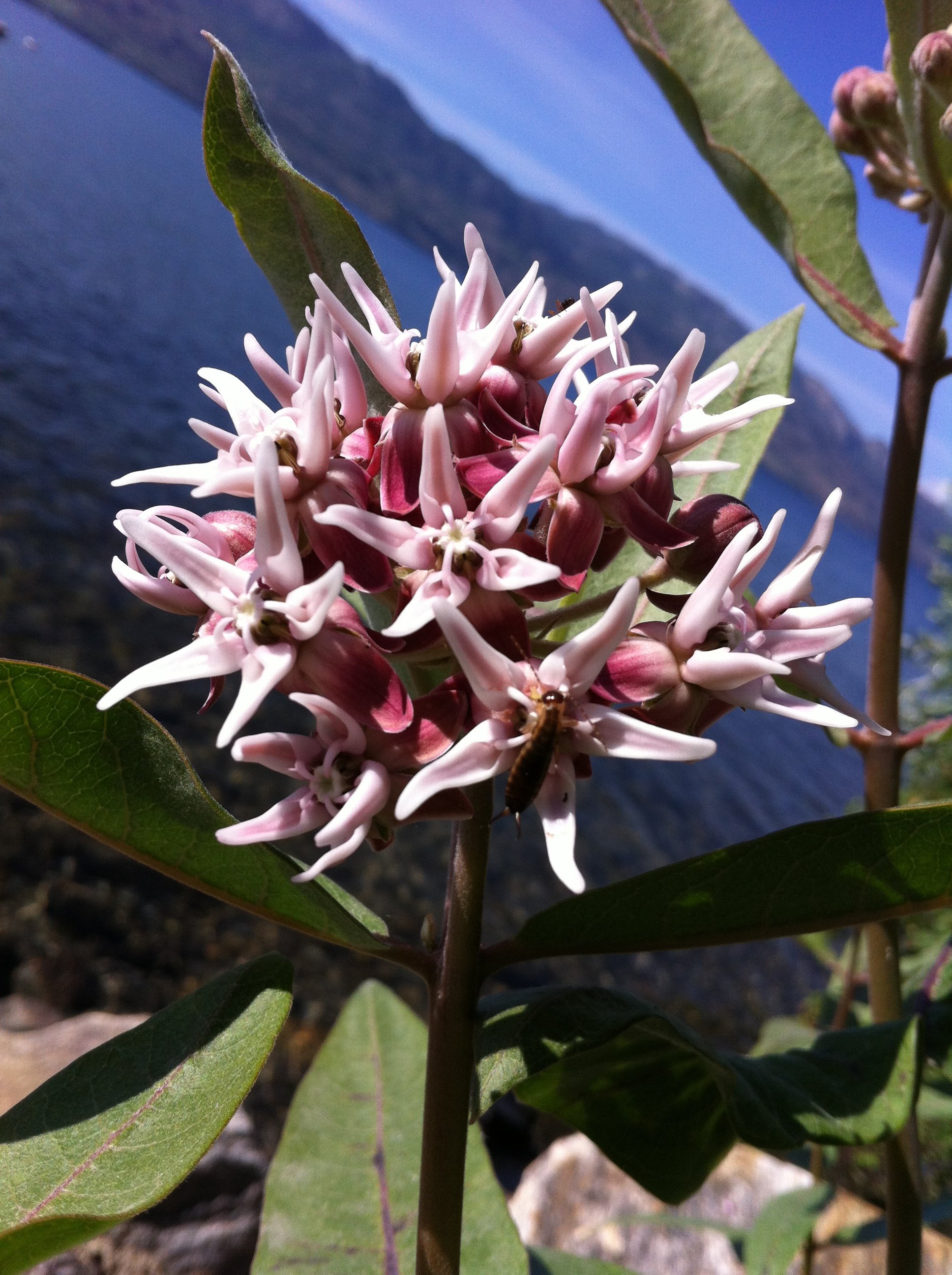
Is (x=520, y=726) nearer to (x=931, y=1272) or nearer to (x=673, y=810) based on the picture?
(x=931, y=1272)

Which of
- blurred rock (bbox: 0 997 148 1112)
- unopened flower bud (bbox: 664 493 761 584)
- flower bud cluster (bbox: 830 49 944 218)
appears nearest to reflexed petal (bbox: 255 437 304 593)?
unopened flower bud (bbox: 664 493 761 584)

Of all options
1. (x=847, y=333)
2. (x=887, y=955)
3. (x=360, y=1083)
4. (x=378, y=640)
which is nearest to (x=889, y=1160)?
(x=887, y=955)

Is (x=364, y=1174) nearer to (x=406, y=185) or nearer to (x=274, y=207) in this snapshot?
(x=274, y=207)

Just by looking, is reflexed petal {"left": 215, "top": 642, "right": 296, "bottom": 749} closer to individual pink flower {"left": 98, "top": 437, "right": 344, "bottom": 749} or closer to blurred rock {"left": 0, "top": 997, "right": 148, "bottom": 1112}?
individual pink flower {"left": 98, "top": 437, "right": 344, "bottom": 749}

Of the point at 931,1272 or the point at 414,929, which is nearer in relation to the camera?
the point at 931,1272

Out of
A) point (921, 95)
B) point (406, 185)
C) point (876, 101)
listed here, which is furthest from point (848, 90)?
point (406, 185)

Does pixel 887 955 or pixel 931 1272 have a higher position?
pixel 887 955

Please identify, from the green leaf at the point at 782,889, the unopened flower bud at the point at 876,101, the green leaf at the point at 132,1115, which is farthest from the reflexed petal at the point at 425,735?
the unopened flower bud at the point at 876,101
